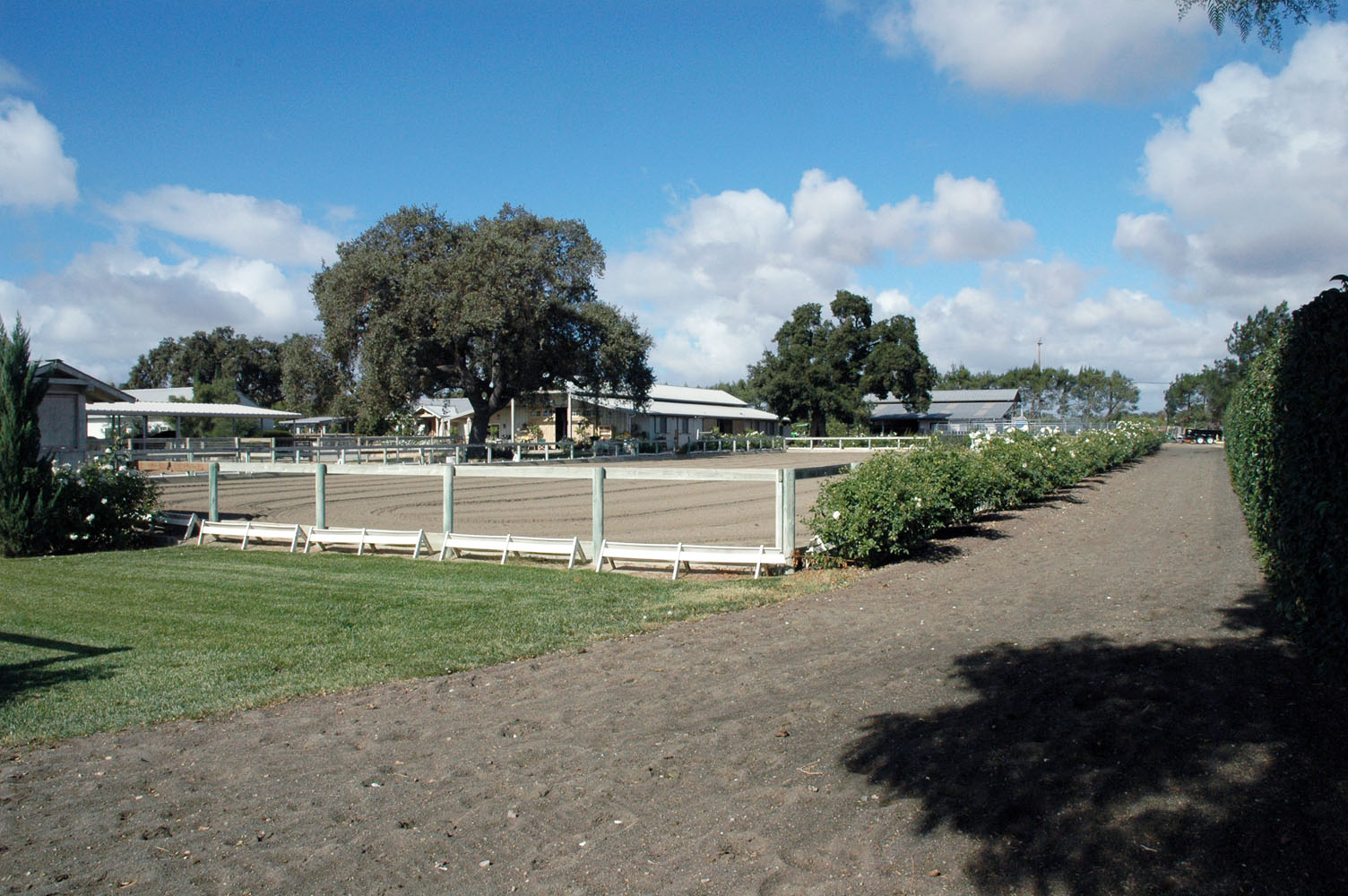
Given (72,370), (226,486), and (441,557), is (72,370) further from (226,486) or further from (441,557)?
(441,557)

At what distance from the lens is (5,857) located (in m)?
3.89

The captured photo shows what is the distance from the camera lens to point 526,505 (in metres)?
20.7

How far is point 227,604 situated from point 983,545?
29.0 feet

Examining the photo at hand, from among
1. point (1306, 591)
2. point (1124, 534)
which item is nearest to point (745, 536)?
point (1124, 534)

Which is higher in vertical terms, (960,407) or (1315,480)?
(960,407)

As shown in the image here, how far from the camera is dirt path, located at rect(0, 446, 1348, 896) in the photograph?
356 centimetres

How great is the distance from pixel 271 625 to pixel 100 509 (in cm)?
825

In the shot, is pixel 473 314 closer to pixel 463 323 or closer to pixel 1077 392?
pixel 463 323

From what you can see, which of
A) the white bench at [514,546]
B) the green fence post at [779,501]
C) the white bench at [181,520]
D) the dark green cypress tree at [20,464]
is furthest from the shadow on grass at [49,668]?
the white bench at [181,520]

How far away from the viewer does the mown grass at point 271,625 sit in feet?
20.8

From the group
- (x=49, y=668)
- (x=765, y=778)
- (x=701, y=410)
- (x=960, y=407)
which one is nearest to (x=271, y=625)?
(x=49, y=668)

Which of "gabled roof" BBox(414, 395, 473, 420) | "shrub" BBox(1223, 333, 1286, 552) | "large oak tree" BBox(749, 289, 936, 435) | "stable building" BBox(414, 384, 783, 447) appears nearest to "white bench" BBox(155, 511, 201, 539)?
"shrub" BBox(1223, 333, 1286, 552)

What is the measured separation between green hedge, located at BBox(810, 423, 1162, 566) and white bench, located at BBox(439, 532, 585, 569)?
3.10 metres

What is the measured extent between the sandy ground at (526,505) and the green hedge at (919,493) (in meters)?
0.78
